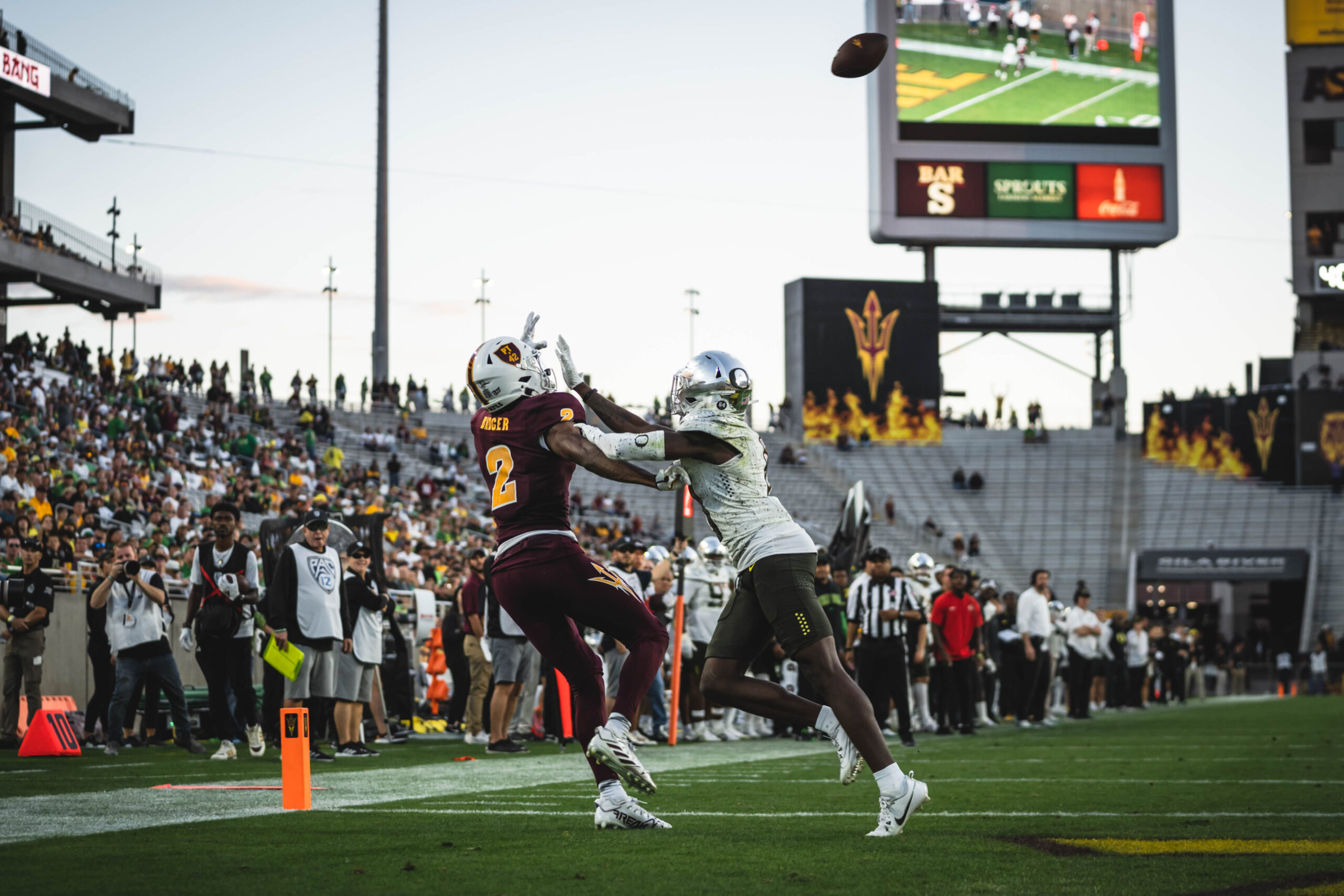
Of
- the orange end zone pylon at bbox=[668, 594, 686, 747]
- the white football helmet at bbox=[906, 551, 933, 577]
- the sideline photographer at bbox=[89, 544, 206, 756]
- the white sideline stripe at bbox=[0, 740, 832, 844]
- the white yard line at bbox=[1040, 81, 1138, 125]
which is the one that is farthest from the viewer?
the white yard line at bbox=[1040, 81, 1138, 125]

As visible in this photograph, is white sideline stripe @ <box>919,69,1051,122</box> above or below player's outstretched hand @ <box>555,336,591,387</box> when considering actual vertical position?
above

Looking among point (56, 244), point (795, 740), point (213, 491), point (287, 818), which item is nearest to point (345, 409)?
point (56, 244)

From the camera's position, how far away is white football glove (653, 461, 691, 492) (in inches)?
248

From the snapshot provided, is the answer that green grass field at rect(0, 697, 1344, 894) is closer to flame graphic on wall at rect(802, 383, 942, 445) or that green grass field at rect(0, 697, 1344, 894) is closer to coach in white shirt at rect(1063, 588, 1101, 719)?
coach in white shirt at rect(1063, 588, 1101, 719)

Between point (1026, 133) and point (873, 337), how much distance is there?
26.7 ft

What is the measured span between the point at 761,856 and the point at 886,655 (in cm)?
884

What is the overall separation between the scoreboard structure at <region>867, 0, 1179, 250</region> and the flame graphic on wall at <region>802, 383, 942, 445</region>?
5.66m

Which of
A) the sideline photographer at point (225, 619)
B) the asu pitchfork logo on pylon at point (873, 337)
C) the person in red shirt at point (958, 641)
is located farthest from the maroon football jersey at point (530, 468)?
the asu pitchfork logo on pylon at point (873, 337)

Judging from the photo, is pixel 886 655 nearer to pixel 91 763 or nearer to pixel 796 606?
pixel 91 763

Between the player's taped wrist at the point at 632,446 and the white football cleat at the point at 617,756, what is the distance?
3.79 ft

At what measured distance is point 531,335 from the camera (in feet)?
23.3

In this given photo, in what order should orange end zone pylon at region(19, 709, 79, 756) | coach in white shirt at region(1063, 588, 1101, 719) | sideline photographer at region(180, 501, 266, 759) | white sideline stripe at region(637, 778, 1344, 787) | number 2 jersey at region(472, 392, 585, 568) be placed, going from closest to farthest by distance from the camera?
1. number 2 jersey at region(472, 392, 585, 568)
2. white sideline stripe at region(637, 778, 1344, 787)
3. sideline photographer at region(180, 501, 266, 759)
4. orange end zone pylon at region(19, 709, 79, 756)
5. coach in white shirt at region(1063, 588, 1101, 719)

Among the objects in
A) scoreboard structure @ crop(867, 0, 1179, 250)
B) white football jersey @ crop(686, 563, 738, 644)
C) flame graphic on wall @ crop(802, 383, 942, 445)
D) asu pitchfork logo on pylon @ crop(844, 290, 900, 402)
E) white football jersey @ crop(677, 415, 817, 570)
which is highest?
scoreboard structure @ crop(867, 0, 1179, 250)

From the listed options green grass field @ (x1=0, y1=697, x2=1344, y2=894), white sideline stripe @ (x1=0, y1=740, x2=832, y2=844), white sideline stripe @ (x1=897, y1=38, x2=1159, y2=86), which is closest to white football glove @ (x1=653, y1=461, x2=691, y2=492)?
green grass field @ (x1=0, y1=697, x2=1344, y2=894)
